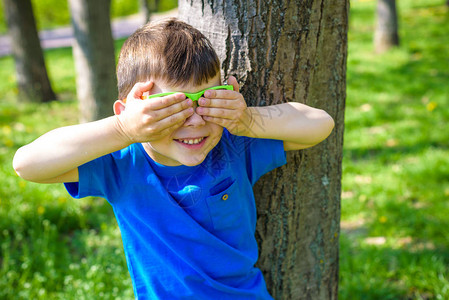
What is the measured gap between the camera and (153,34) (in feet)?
4.78

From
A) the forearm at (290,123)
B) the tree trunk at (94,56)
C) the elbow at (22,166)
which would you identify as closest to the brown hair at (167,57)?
the forearm at (290,123)

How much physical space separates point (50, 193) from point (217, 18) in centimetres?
254

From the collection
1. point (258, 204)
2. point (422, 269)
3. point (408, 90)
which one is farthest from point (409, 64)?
point (258, 204)

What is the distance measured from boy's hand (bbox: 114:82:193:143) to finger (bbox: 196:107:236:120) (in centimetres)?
4

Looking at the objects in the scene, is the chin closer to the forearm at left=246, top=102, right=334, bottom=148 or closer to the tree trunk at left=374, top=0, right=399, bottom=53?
the forearm at left=246, top=102, right=334, bottom=148

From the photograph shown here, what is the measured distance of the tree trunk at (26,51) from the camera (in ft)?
Answer: 21.3

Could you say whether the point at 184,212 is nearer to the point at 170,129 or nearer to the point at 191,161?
the point at 191,161

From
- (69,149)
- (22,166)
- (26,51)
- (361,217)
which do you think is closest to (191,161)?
(69,149)

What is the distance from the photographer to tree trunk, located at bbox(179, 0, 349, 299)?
1652 mm

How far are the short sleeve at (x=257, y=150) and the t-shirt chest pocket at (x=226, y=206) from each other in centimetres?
11

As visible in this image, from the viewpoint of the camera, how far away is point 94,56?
182 inches

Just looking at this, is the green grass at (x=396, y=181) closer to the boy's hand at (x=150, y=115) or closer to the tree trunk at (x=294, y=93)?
the tree trunk at (x=294, y=93)

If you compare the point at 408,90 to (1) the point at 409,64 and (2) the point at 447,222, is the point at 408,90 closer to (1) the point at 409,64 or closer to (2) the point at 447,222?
(1) the point at 409,64

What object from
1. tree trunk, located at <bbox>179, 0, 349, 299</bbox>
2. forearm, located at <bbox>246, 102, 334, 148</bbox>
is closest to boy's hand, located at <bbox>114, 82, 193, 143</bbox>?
forearm, located at <bbox>246, 102, 334, 148</bbox>
